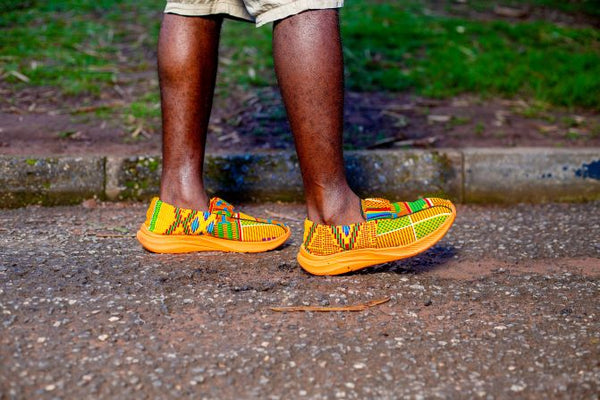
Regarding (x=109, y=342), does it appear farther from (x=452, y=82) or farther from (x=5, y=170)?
(x=452, y=82)

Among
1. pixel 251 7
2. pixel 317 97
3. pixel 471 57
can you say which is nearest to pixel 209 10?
pixel 251 7

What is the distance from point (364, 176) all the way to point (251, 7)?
48.7 inches

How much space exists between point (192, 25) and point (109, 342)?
106 centimetres

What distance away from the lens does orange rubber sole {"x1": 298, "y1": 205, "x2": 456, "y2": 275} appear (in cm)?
225

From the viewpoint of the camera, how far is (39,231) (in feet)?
9.06

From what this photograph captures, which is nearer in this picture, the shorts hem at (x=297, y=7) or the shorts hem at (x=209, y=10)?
the shorts hem at (x=297, y=7)

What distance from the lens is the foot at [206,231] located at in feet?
7.96

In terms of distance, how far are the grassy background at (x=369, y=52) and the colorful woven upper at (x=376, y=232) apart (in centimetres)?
183

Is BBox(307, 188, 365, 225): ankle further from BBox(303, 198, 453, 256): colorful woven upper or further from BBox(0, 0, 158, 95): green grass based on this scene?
BBox(0, 0, 158, 95): green grass

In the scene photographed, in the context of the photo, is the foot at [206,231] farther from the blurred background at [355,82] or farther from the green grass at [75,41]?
the green grass at [75,41]

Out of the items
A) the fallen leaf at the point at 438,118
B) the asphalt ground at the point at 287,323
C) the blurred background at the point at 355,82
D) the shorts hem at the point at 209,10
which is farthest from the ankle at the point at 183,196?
the fallen leaf at the point at 438,118

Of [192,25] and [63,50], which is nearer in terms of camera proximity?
[192,25]

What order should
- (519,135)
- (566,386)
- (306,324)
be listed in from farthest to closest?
1. (519,135)
2. (306,324)
3. (566,386)

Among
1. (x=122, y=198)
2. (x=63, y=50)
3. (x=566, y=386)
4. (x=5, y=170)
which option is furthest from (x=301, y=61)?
(x=63, y=50)
